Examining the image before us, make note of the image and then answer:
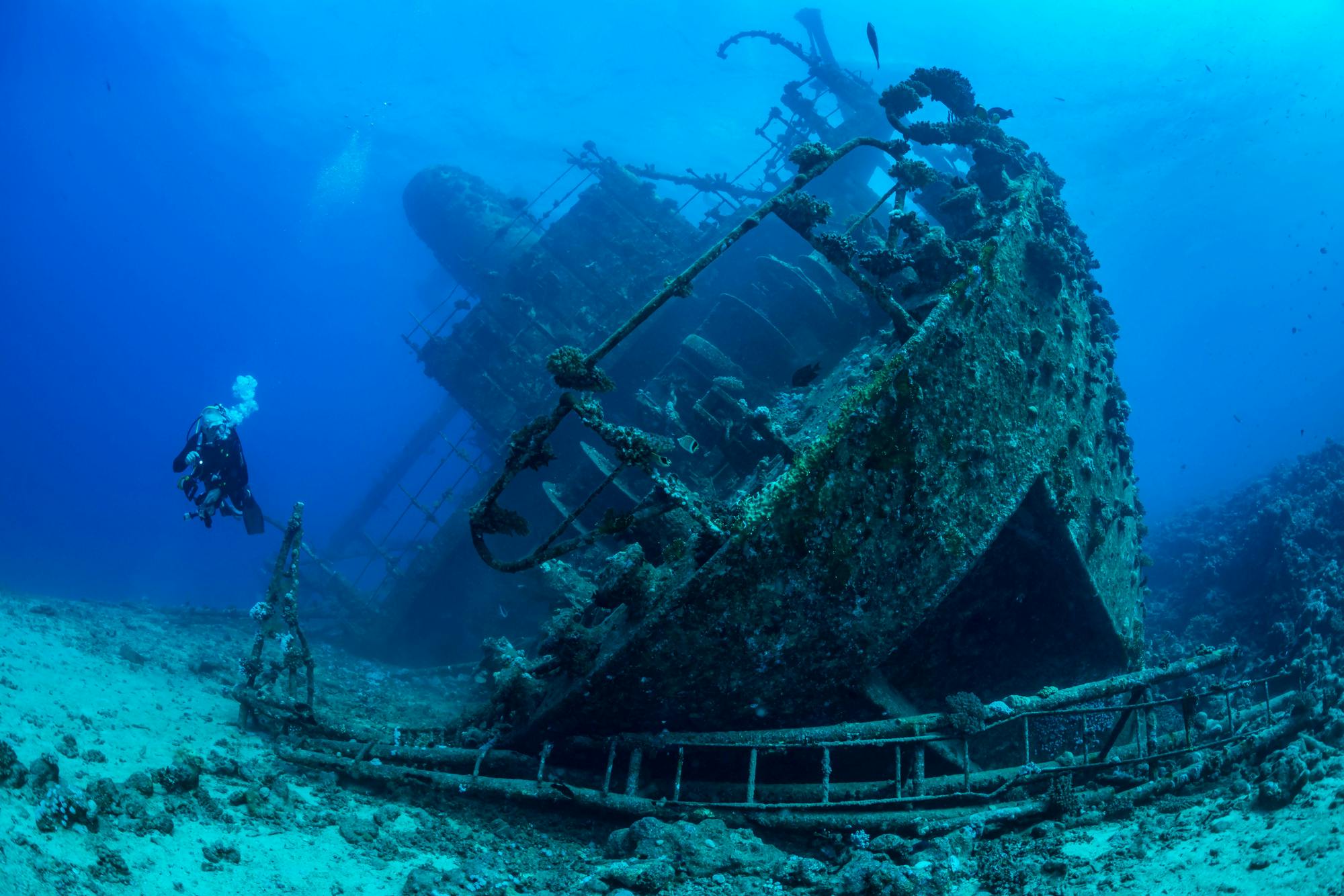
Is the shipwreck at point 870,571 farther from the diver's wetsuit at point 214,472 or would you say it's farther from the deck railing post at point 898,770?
the diver's wetsuit at point 214,472

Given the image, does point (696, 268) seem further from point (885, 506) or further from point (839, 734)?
point (839, 734)

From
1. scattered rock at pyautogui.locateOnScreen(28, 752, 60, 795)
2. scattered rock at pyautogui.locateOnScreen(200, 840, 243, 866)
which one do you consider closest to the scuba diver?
scattered rock at pyautogui.locateOnScreen(28, 752, 60, 795)

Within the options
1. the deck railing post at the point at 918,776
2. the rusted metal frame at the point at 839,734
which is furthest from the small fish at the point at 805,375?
the deck railing post at the point at 918,776

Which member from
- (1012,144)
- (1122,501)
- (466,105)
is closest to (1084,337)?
(1122,501)

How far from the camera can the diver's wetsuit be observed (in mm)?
10203

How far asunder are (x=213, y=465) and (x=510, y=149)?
5897 cm

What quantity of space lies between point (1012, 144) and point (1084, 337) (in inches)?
129

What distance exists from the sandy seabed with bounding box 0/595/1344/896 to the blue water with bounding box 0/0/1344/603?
33.4 meters

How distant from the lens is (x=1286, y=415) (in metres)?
117

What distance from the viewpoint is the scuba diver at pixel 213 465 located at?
10227 millimetres

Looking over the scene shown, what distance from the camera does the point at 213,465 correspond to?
10.4 meters

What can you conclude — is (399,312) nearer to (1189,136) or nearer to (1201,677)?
(1189,136)

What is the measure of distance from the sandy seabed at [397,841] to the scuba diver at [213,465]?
4.52 m

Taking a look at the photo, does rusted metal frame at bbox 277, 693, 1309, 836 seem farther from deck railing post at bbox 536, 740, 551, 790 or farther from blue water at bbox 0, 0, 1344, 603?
blue water at bbox 0, 0, 1344, 603
